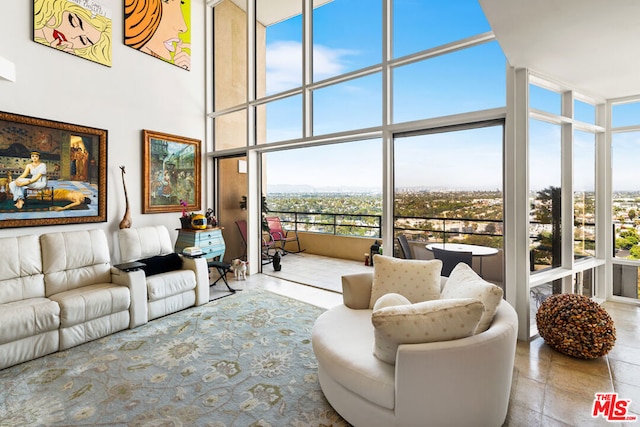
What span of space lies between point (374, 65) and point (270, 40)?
2.28 metres

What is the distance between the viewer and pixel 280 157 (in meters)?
6.37

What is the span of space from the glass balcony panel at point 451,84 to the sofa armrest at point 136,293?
335 cm

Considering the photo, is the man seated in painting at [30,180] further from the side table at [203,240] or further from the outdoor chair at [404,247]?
the outdoor chair at [404,247]

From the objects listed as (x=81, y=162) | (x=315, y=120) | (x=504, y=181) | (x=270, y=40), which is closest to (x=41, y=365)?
(x=81, y=162)

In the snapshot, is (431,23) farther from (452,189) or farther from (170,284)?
(170,284)

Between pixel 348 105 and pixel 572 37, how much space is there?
2.42 metres

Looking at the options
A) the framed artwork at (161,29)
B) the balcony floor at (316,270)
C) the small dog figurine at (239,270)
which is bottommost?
the balcony floor at (316,270)

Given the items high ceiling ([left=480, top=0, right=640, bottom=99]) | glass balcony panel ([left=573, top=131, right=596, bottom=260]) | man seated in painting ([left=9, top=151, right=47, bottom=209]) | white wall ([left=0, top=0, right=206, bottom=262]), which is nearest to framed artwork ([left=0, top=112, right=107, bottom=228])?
man seated in painting ([left=9, top=151, right=47, bottom=209])

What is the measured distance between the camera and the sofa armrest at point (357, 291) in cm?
254

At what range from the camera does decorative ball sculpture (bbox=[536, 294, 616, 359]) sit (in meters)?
2.43

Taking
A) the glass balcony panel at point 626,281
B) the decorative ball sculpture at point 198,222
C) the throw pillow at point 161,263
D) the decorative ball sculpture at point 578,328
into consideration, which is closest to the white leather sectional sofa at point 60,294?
the throw pillow at point 161,263

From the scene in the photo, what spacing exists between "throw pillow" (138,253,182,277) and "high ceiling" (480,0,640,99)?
4.01m

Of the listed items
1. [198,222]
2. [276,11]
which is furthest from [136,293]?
[276,11]

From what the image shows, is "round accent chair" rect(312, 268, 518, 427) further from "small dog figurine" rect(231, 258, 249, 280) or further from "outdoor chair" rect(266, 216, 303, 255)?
"outdoor chair" rect(266, 216, 303, 255)
